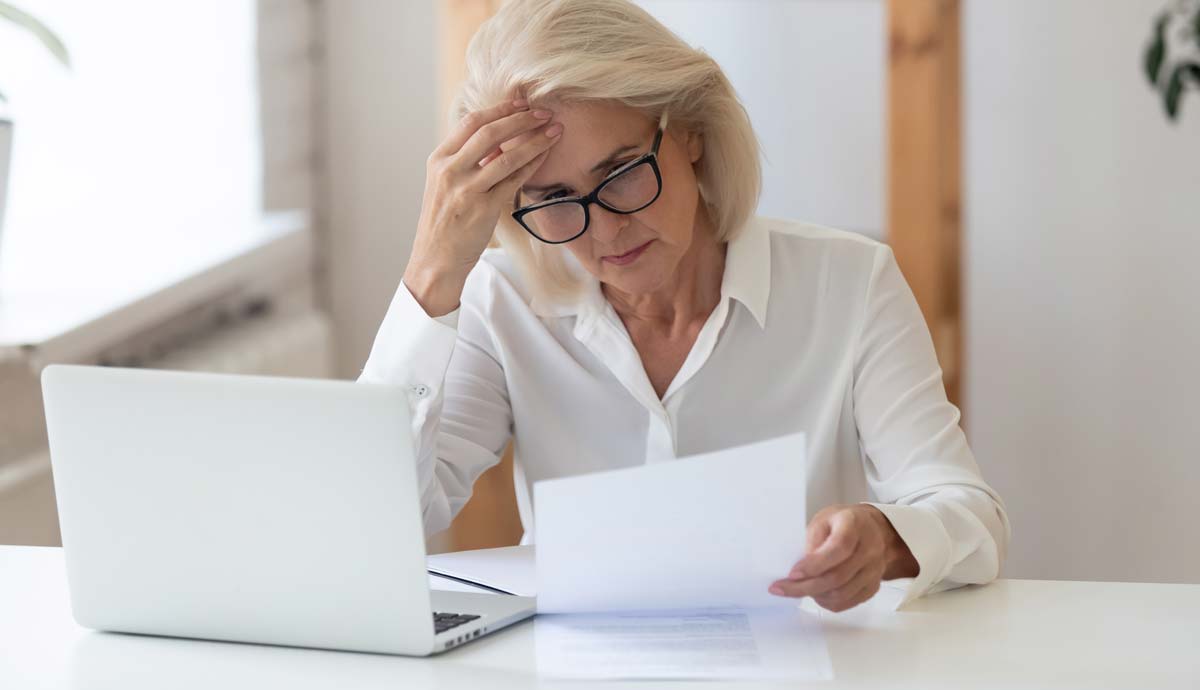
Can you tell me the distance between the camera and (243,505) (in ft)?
3.31

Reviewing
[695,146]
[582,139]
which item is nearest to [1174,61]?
[695,146]

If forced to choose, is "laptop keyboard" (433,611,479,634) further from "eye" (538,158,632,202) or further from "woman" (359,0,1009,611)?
"eye" (538,158,632,202)

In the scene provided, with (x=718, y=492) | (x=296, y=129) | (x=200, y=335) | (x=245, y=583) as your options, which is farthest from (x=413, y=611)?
(x=296, y=129)

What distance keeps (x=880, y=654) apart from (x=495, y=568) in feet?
1.42

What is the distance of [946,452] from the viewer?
140cm

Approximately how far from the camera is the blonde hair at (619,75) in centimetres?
141

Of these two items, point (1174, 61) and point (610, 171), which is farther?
point (1174, 61)

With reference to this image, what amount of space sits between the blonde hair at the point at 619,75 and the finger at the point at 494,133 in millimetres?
28

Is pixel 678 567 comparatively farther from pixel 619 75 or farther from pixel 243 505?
pixel 619 75

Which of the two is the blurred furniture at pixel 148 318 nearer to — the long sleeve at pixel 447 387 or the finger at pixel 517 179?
the long sleeve at pixel 447 387

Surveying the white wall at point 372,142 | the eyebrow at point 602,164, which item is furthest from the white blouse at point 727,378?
the white wall at point 372,142

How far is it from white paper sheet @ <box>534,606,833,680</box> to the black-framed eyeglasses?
19.8 inches

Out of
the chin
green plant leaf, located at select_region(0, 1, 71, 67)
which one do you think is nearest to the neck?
the chin

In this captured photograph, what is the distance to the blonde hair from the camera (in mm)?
1414
